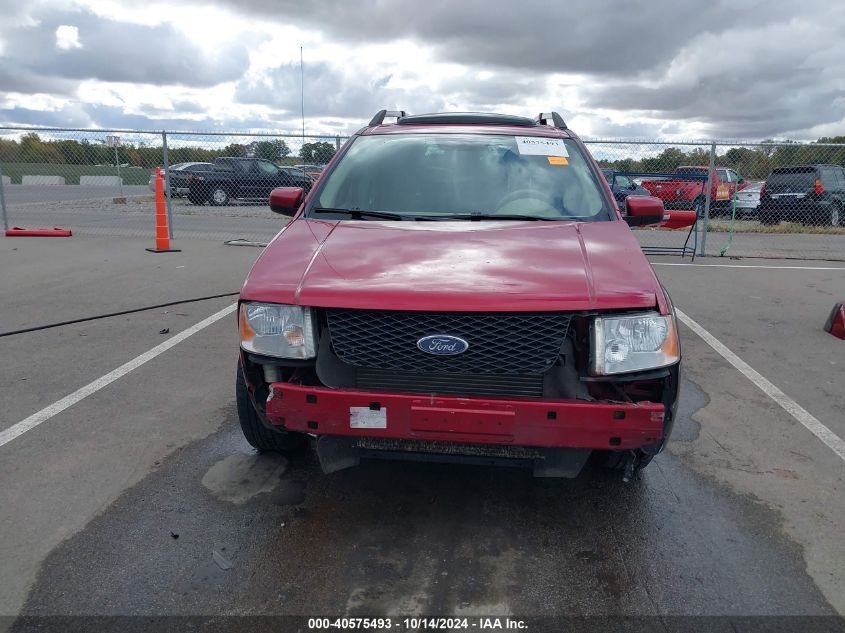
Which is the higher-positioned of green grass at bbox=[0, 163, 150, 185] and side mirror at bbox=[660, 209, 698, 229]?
side mirror at bbox=[660, 209, 698, 229]

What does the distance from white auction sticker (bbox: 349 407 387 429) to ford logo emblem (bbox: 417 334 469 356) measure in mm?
300

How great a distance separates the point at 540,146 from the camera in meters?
4.38

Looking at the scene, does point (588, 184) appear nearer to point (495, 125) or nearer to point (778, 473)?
point (495, 125)

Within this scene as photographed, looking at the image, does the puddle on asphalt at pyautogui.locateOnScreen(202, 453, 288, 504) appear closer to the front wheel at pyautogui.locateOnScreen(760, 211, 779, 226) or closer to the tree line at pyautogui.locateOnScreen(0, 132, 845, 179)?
the tree line at pyautogui.locateOnScreen(0, 132, 845, 179)

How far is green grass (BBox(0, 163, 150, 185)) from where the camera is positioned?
90.2 feet

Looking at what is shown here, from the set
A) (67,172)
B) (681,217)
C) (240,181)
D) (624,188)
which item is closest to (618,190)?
(624,188)

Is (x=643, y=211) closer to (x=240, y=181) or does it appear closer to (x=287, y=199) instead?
(x=287, y=199)

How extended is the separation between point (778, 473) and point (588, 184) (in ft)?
6.24

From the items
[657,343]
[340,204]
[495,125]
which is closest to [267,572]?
[657,343]

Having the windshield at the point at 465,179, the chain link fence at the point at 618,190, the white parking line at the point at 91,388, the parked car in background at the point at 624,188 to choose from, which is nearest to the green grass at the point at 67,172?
the chain link fence at the point at 618,190

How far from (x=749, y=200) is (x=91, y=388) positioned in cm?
1886

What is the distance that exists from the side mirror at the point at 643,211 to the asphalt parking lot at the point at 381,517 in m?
1.29

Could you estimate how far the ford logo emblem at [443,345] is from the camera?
108 inches

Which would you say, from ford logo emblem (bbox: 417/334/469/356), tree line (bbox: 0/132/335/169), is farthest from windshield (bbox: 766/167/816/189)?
ford logo emblem (bbox: 417/334/469/356)
